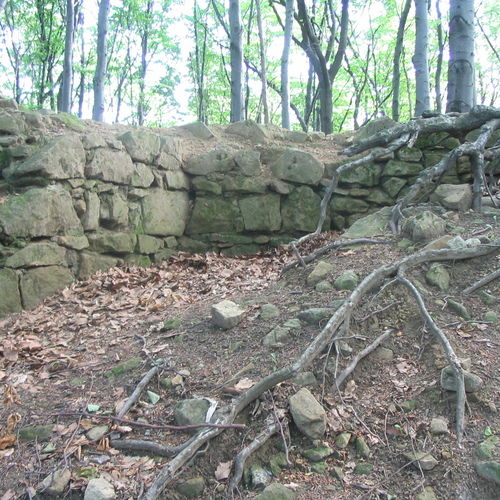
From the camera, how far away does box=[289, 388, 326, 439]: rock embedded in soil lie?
2.38 m

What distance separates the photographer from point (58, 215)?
5.08m

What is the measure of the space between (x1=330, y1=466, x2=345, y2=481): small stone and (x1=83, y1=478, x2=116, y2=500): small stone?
1066 millimetres

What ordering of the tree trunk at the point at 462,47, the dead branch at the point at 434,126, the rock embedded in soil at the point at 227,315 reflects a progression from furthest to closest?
the tree trunk at the point at 462,47, the dead branch at the point at 434,126, the rock embedded in soil at the point at 227,315

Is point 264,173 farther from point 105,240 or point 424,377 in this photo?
point 424,377

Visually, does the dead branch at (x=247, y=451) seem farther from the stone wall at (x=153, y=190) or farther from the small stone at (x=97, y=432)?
the stone wall at (x=153, y=190)

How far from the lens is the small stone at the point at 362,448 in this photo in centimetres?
230

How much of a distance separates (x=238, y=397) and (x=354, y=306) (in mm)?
1038

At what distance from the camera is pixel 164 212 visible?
255 inches

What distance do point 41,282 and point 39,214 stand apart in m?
0.73

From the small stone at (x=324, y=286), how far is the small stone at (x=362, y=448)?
1408mm

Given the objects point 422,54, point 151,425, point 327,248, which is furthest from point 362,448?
point 422,54

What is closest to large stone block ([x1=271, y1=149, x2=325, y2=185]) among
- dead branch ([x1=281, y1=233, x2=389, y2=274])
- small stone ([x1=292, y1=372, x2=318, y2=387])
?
dead branch ([x1=281, y1=233, x2=389, y2=274])

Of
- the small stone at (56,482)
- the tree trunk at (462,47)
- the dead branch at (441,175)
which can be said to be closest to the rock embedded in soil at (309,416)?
the small stone at (56,482)

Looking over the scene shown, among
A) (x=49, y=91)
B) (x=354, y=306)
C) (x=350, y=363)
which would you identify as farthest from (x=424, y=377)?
(x=49, y=91)
